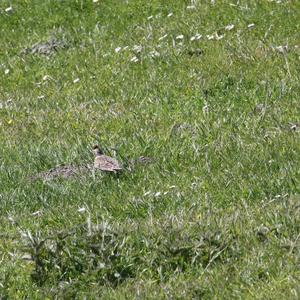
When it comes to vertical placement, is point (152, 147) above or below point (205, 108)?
above

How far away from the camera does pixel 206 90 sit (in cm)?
960

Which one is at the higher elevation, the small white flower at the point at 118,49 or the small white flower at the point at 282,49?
the small white flower at the point at 282,49

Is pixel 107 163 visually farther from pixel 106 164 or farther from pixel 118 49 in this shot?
pixel 118 49

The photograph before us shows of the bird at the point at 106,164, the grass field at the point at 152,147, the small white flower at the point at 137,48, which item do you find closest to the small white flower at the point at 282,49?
the grass field at the point at 152,147

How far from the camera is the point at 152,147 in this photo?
835 centimetres

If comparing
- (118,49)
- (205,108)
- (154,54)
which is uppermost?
(205,108)

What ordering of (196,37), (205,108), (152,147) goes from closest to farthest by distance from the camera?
(152,147) < (205,108) < (196,37)

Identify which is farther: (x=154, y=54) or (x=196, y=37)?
(x=196, y=37)

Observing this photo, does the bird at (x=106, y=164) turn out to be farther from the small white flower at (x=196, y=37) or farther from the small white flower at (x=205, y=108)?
the small white flower at (x=196, y=37)

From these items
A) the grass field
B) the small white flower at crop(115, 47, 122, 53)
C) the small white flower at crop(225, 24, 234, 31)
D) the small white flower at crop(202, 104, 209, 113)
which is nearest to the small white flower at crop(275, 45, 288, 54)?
the grass field

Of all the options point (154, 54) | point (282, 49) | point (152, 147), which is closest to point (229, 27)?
point (154, 54)

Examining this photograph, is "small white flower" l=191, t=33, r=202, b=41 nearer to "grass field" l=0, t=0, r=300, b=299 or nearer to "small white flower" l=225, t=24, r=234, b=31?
"grass field" l=0, t=0, r=300, b=299

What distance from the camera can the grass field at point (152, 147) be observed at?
6.09m

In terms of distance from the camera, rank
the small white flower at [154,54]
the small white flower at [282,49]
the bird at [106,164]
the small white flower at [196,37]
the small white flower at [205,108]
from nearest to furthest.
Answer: the bird at [106,164], the small white flower at [205,108], the small white flower at [282,49], the small white flower at [154,54], the small white flower at [196,37]
